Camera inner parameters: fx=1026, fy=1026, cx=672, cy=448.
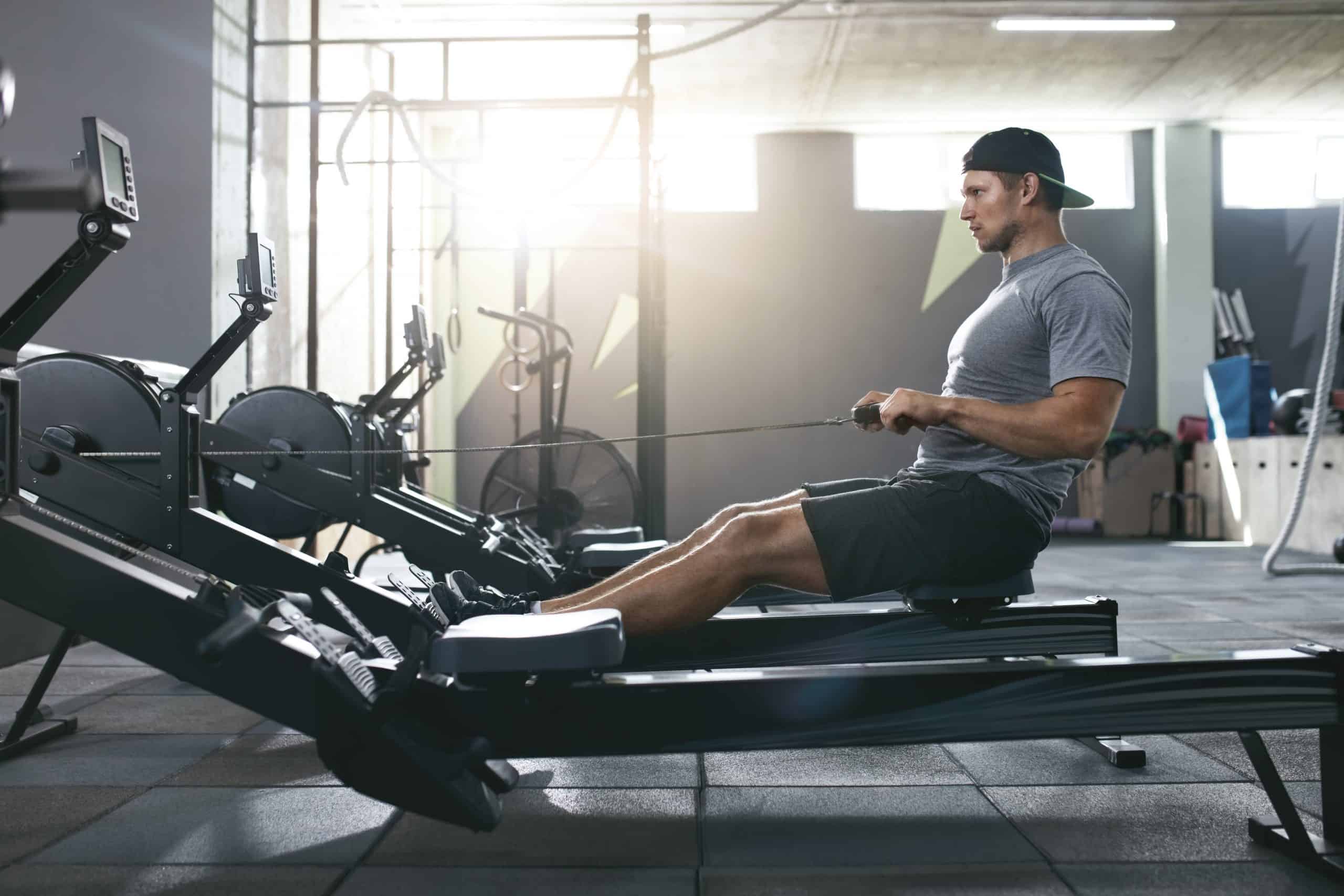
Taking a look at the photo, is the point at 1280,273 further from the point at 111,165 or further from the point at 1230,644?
the point at 111,165

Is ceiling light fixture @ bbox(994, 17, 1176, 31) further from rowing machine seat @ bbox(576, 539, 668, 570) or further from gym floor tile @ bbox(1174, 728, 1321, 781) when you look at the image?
gym floor tile @ bbox(1174, 728, 1321, 781)

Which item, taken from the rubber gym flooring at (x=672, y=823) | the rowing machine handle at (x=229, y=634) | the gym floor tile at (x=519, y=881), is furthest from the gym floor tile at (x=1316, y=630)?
the rowing machine handle at (x=229, y=634)

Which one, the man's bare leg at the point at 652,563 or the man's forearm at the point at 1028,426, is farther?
the man's bare leg at the point at 652,563

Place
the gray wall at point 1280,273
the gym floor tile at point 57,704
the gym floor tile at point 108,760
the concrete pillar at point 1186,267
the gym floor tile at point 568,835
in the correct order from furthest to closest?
the gray wall at point 1280,273 → the concrete pillar at point 1186,267 → the gym floor tile at point 57,704 → the gym floor tile at point 108,760 → the gym floor tile at point 568,835

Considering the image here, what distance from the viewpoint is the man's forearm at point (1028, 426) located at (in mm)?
1738

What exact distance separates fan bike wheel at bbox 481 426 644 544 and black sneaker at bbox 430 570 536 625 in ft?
8.86

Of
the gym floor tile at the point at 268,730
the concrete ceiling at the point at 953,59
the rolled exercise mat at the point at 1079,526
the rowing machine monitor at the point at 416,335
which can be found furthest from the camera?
the rolled exercise mat at the point at 1079,526

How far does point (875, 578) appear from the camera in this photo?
5.99 feet

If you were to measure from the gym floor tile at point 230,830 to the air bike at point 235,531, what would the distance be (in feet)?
1.05

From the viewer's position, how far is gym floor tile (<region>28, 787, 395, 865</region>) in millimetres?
1627

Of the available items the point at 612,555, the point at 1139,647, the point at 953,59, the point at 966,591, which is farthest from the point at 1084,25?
the point at 966,591

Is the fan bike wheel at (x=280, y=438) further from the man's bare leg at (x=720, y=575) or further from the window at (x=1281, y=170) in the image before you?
the window at (x=1281, y=170)

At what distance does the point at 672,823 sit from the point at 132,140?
3994 mm

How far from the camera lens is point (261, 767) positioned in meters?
2.15
